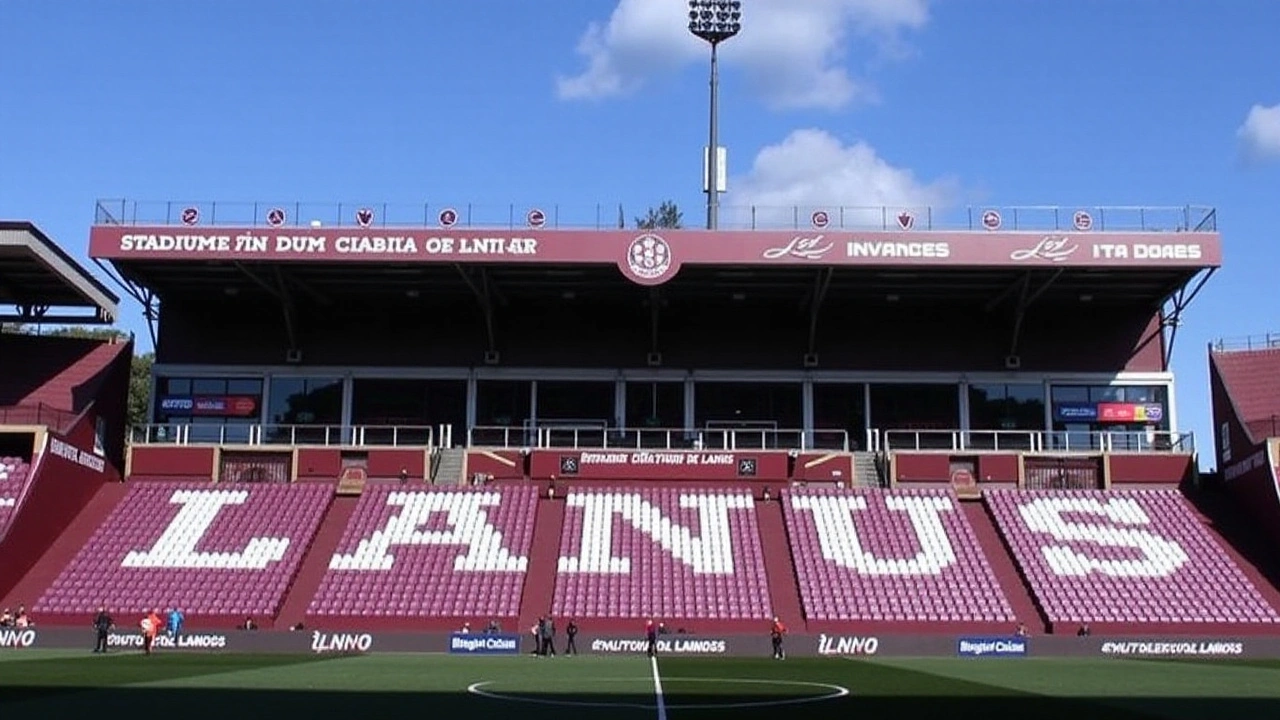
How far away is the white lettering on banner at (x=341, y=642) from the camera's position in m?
42.4

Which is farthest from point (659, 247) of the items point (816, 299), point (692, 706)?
point (692, 706)

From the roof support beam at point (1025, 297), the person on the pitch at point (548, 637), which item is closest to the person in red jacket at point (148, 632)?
the person on the pitch at point (548, 637)

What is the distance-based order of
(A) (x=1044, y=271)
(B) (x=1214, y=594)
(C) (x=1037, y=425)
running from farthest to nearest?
1. (C) (x=1037, y=425)
2. (A) (x=1044, y=271)
3. (B) (x=1214, y=594)

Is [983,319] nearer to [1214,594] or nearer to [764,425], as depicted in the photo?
[764,425]

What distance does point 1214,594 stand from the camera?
158 ft

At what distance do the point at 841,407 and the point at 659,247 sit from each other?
12.9 m

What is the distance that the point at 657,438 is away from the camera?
59.3m

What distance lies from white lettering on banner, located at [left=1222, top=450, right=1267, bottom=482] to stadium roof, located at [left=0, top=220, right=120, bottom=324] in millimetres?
51210

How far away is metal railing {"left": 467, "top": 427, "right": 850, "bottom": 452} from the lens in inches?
2314

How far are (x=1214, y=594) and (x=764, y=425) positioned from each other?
21.4 meters

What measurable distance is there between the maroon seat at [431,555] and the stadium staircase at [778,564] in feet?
31.2

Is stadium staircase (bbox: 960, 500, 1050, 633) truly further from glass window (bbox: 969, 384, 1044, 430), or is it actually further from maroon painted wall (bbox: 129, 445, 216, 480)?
maroon painted wall (bbox: 129, 445, 216, 480)

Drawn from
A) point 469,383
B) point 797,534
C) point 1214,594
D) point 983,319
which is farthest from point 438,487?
point 1214,594

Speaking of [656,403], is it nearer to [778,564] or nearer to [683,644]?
[778,564]
